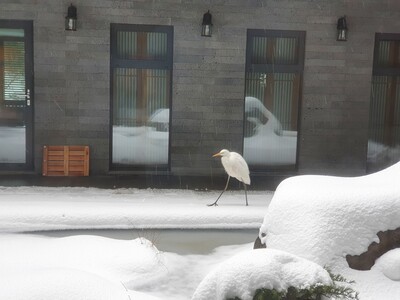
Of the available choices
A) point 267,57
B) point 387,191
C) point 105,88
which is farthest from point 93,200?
point 387,191

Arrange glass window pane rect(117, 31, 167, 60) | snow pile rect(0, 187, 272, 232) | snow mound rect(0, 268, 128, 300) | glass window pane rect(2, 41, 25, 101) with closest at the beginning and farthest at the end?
snow mound rect(0, 268, 128, 300) → snow pile rect(0, 187, 272, 232) → glass window pane rect(2, 41, 25, 101) → glass window pane rect(117, 31, 167, 60)

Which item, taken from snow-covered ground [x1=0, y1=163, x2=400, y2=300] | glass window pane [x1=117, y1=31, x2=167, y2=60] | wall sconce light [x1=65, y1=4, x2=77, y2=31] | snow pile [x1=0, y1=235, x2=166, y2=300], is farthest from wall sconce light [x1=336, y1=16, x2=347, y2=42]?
snow pile [x1=0, y1=235, x2=166, y2=300]

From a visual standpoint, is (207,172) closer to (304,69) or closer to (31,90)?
(304,69)

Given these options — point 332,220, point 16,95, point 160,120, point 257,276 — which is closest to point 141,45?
point 160,120

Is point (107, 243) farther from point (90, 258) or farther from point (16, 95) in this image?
point (16, 95)

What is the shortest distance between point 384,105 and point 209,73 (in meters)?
3.79

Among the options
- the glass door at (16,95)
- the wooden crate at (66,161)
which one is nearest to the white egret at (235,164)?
the wooden crate at (66,161)

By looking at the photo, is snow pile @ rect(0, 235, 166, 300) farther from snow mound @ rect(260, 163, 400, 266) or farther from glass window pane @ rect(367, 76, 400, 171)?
glass window pane @ rect(367, 76, 400, 171)

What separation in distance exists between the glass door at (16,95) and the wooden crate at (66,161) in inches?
17.8

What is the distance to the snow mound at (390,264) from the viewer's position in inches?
229

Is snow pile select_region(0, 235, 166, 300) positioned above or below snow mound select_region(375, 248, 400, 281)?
below

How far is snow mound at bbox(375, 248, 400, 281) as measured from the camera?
5820mm

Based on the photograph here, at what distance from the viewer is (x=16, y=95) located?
1245cm

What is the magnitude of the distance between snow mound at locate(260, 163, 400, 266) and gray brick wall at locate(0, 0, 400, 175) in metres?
6.31
